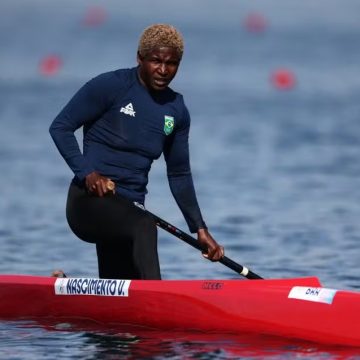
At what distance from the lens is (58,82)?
1933 inches

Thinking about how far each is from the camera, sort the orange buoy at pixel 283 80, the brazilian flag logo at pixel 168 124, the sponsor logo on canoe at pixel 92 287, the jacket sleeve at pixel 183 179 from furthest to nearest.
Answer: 1. the orange buoy at pixel 283 80
2. the jacket sleeve at pixel 183 179
3. the sponsor logo on canoe at pixel 92 287
4. the brazilian flag logo at pixel 168 124

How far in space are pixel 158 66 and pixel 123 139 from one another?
568 millimetres

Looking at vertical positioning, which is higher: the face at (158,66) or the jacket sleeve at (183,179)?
the face at (158,66)

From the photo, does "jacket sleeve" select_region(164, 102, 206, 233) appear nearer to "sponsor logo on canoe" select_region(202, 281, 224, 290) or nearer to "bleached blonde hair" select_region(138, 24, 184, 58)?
"sponsor logo on canoe" select_region(202, 281, 224, 290)

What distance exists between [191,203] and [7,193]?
1032 centimetres

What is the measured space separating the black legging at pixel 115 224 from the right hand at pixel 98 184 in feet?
0.36

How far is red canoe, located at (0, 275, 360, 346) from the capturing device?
35.7 feet

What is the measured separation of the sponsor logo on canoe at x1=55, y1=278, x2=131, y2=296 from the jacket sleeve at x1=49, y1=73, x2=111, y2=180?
2.99 feet

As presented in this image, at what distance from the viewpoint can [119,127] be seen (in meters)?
11.1

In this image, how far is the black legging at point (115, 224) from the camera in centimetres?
1113

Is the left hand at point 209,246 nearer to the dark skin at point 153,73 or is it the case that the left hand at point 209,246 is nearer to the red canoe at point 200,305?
the red canoe at point 200,305

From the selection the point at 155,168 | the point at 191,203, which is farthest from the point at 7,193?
the point at 191,203

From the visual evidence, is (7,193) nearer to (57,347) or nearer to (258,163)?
(258,163)

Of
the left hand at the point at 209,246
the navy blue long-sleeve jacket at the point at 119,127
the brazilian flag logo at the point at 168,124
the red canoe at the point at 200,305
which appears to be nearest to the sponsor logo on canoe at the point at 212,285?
the red canoe at the point at 200,305
